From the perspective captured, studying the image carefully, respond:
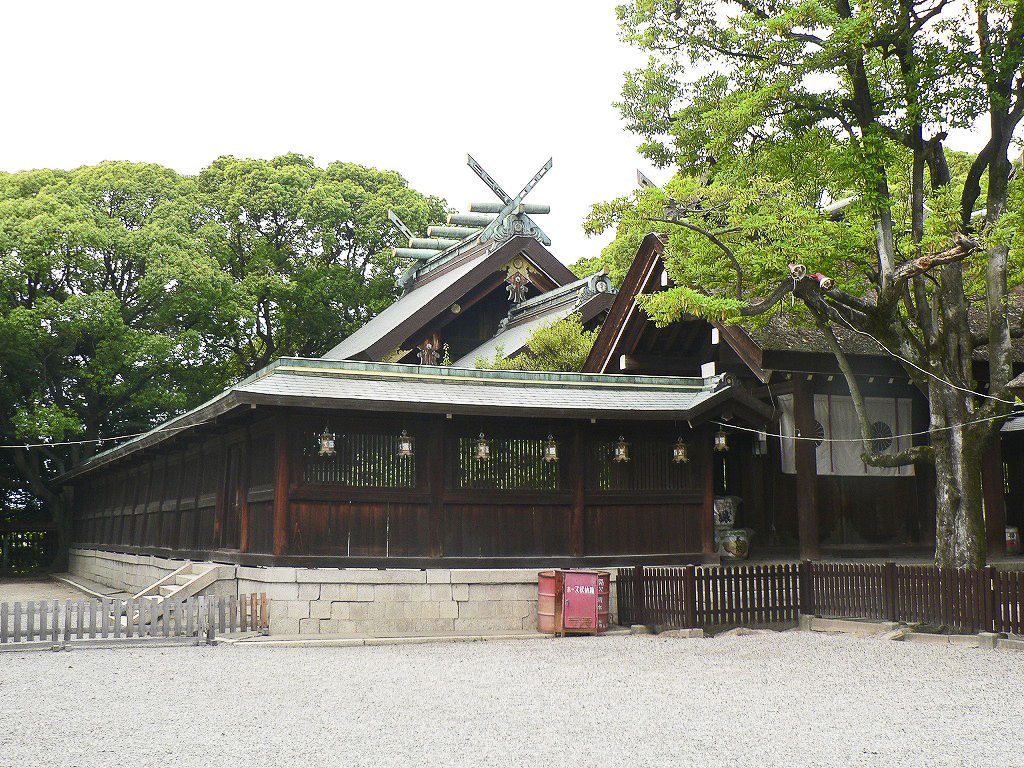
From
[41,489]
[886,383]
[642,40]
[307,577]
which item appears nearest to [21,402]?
[41,489]

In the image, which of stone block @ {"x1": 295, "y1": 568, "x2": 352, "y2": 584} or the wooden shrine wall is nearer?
stone block @ {"x1": 295, "y1": 568, "x2": 352, "y2": 584}

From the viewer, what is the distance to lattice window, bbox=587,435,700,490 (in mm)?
17328

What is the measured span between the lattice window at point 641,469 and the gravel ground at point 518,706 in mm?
3876

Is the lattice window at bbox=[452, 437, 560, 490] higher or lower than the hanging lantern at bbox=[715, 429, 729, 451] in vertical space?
lower

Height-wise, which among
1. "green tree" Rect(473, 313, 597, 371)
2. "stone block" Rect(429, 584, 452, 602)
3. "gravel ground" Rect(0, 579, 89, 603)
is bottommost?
"gravel ground" Rect(0, 579, 89, 603)

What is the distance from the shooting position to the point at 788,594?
1606 centimetres

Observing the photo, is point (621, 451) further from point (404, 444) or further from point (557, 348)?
point (557, 348)

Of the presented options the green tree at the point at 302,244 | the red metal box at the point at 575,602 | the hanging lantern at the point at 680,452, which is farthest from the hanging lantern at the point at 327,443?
the green tree at the point at 302,244

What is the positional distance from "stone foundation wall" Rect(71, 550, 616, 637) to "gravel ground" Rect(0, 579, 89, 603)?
10794mm

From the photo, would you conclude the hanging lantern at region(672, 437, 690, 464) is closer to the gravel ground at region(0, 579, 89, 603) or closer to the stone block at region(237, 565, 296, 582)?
the stone block at region(237, 565, 296, 582)

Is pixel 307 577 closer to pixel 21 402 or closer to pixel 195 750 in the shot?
pixel 195 750

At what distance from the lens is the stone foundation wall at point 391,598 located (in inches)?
597

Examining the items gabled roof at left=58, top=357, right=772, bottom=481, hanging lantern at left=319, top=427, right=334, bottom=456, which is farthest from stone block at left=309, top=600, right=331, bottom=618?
gabled roof at left=58, top=357, right=772, bottom=481

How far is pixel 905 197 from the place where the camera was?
1877 centimetres
